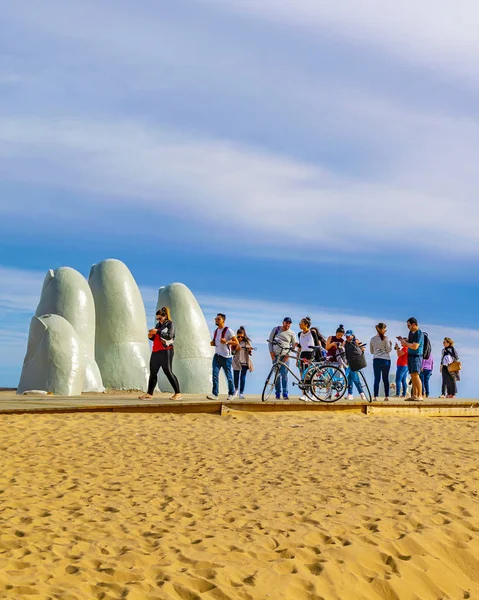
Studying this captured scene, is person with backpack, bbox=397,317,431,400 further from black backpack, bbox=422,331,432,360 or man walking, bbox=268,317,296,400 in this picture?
black backpack, bbox=422,331,432,360

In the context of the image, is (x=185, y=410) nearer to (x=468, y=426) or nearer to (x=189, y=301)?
(x=468, y=426)

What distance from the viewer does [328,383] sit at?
51.9 ft

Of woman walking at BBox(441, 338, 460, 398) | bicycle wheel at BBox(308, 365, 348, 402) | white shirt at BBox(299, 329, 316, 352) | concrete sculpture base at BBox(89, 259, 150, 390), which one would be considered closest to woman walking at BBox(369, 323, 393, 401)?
bicycle wheel at BBox(308, 365, 348, 402)

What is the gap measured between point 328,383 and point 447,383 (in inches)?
251

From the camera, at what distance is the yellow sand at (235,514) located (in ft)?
19.8

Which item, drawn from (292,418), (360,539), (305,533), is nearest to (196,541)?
(305,533)

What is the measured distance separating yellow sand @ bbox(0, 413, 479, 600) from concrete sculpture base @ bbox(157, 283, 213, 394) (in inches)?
477

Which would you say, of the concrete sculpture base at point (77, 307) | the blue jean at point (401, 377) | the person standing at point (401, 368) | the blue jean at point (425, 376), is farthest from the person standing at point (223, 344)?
the concrete sculpture base at point (77, 307)

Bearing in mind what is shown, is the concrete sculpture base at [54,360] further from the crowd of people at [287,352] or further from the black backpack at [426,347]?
the black backpack at [426,347]

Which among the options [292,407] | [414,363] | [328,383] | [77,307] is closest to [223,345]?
[292,407]

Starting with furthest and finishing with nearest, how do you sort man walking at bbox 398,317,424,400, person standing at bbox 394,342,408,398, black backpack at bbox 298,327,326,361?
person standing at bbox 394,342,408,398
black backpack at bbox 298,327,326,361
man walking at bbox 398,317,424,400

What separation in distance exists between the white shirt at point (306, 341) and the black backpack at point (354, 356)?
698 millimetres

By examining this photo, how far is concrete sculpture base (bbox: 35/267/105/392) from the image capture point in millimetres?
22984

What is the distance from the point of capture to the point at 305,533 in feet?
23.1
